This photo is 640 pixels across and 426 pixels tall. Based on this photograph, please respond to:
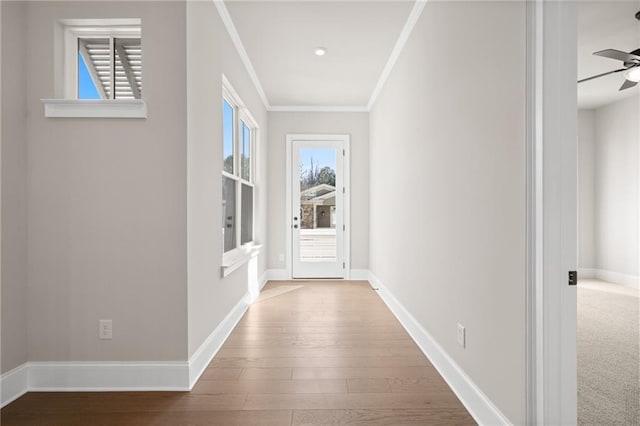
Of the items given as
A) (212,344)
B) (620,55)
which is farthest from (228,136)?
(620,55)

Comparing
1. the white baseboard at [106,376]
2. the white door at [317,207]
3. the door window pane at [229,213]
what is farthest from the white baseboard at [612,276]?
the white baseboard at [106,376]

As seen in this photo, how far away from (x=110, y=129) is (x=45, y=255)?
838 mm

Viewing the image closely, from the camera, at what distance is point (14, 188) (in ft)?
6.45

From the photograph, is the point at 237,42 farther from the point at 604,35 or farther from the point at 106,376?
the point at 604,35

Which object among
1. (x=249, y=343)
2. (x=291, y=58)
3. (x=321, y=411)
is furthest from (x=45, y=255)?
(x=291, y=58)

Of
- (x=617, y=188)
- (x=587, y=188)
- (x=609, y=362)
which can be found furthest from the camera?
(x=587, y=188)

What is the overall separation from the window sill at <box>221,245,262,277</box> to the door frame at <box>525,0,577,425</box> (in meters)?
2.21

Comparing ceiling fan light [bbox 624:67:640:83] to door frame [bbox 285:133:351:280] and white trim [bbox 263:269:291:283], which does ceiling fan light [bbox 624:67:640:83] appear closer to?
door frame [bbox 285:133:351:280]

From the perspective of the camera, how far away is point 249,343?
9.14 ft

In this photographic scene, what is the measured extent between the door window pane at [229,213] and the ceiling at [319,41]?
1408 millimetres

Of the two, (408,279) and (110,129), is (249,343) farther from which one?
(110,129)

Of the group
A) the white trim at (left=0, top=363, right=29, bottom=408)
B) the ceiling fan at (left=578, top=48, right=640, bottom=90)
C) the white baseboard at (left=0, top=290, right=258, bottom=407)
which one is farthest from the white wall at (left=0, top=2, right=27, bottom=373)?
the ceiling fan at (left=578, top=48, right=640, bottom=90)

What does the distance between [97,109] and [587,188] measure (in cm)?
669

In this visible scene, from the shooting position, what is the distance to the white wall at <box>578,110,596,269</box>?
561 centimetres
